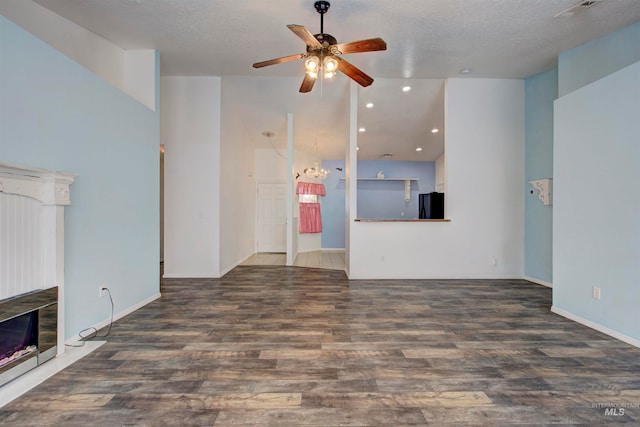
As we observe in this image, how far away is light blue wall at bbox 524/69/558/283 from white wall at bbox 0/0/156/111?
19.1 feet

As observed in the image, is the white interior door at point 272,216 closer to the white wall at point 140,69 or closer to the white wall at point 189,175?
the white wall at point 189,175

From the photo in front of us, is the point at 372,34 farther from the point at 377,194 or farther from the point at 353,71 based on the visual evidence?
the point at 377,194

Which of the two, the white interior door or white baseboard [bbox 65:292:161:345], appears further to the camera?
the white interior door

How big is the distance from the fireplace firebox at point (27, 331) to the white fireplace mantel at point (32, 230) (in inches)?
2.7

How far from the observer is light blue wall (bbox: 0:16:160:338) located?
2.04m

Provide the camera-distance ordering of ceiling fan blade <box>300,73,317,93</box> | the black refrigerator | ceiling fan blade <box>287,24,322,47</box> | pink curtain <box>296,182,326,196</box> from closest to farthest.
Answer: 1. ceiling fan blade <box>287,24,322,47</box>
2. ceiling fan blade <box>300,73,317,93</box>
3. the black refrigerator
4. pink curtain <box>296,182,326,196</box>

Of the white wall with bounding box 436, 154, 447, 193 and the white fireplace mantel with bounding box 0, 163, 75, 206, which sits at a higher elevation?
the white wall with bounding box 436, 154, 447, 193

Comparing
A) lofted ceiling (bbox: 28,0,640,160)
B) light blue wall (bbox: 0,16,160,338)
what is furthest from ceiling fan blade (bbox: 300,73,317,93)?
light blue wall (bbox: 0,16,160,338)

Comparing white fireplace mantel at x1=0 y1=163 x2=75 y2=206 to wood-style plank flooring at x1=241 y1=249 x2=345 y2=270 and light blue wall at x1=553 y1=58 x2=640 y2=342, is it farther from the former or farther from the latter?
light blue wall at x1=553 y1=58 x2=640 y2=342

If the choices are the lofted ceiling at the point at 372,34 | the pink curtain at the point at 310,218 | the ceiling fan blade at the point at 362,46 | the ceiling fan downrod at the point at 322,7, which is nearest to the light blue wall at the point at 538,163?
the lofted ceiling at the point at 372,34

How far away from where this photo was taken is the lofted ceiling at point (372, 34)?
293 centimetres

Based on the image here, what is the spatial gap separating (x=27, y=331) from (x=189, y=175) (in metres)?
3.17

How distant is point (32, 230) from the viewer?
2111 millimetres

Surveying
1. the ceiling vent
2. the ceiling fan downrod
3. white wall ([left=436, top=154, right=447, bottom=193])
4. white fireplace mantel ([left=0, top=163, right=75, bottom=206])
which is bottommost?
white fireplace mantel ([left=0, top=163, right=75, bottom=206])
